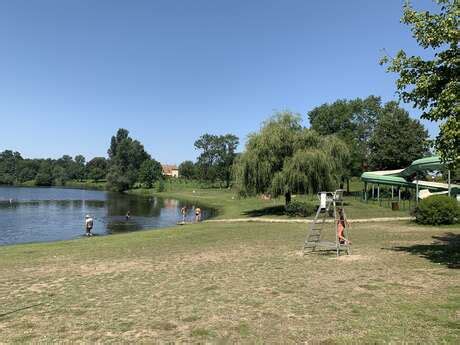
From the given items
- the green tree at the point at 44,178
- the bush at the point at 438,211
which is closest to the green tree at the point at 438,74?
the bush at the point at 438,211

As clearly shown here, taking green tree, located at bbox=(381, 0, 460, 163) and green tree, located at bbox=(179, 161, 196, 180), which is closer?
green tree, located at bbox=(381, 0, 460, 163)

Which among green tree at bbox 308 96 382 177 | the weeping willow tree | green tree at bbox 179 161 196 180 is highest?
green tree at bbox 308 96 382 177

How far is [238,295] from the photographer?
9125mm

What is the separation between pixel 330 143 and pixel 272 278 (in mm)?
27456

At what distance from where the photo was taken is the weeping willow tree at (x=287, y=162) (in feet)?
110

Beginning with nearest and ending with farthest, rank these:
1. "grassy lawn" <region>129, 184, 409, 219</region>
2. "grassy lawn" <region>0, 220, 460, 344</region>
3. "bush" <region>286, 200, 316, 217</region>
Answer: "grassy lawn" <region>0, 220, 460, 344</region> → "bush" <region>286, 200, 316, 217</region> → "grassy lawn" <region>129, 184, 409, 219</region>

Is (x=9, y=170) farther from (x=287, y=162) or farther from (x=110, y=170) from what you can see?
(x=287, y=162)

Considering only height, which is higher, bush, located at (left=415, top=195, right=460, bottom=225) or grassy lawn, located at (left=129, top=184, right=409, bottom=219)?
bush, located at (left=415, top=195, right=460, bottom=225)

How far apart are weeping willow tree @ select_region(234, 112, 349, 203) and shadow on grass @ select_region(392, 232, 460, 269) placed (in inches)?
619

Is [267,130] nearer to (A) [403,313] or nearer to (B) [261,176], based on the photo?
(B) [261,176]

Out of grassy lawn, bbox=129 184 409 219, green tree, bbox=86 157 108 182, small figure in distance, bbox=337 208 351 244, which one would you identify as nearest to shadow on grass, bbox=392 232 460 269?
small figure in distance, bbox=337 208 351 244

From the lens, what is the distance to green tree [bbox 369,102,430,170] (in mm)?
60219

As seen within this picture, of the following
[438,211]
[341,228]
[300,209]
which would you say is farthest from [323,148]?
[341,228]

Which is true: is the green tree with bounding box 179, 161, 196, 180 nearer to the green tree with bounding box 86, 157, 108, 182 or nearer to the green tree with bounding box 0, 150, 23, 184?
the green tree with bounding box 86, 157, 108, 182
